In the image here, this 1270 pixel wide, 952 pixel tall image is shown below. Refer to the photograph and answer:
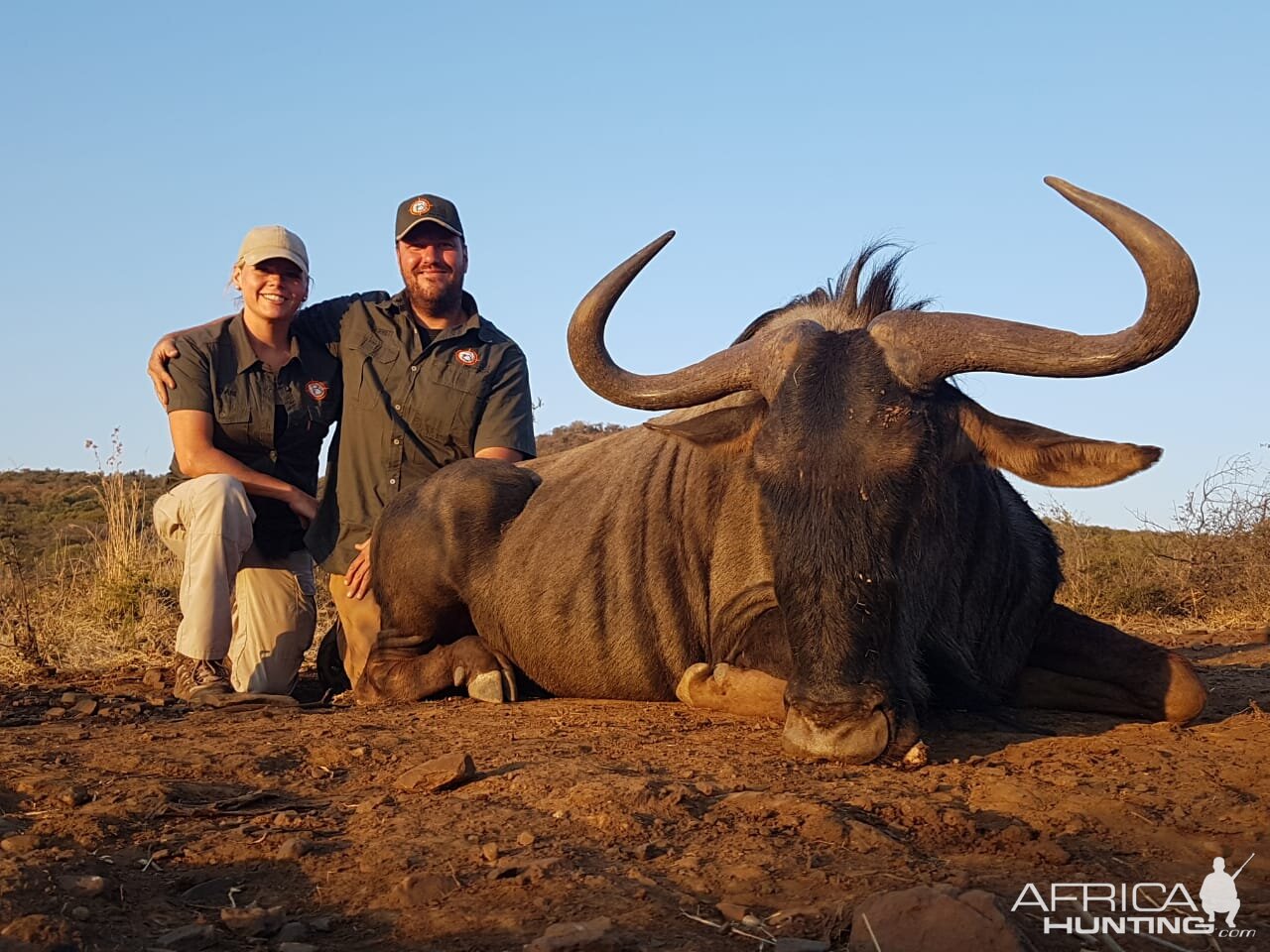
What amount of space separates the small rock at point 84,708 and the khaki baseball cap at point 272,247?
2.49 meters

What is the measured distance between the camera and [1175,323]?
14.1 feet

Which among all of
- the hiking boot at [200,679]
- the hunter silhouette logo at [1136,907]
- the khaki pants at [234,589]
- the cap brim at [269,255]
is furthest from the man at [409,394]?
the hunter silhouette logo at [1136,907]

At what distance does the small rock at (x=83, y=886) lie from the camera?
9.27 feet

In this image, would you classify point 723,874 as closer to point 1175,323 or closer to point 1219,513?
point 1175,323

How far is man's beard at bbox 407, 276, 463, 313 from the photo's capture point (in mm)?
7445

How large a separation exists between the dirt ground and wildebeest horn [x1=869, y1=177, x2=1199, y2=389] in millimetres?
1356

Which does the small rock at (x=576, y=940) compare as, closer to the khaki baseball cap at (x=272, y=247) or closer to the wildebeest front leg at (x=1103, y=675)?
the wildebeest front leg at (x=1103, y=675)

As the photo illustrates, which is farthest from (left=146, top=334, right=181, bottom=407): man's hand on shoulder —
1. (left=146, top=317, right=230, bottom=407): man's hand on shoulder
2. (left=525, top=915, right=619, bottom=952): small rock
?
(left=525, top=915, right=619, bottom=952): small rock

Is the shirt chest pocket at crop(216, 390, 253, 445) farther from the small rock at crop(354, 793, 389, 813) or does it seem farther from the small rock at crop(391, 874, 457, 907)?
the small rock at crop(391, 874, 457, 907)

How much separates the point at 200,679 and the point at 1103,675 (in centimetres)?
412

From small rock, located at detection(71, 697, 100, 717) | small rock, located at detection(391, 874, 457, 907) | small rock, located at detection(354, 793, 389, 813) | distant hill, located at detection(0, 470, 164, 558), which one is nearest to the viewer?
small rock, located at detection(391, 874, 457, 907)

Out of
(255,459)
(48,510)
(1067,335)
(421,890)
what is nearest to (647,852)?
(421,890)

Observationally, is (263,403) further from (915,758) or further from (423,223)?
(915,758)

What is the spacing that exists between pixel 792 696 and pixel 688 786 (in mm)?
717
